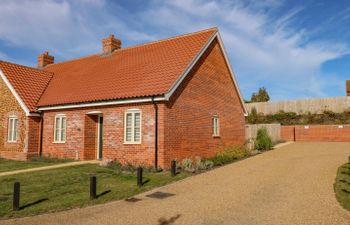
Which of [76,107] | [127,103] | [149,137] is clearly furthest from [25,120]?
[149,137]

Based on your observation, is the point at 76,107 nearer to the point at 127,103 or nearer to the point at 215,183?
the point at 127,103

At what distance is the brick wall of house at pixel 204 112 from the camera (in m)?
14.9

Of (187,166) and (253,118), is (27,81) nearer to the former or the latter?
(187,166)

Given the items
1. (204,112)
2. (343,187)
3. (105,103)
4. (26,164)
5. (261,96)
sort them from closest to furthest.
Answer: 1. (343,187)
2. (105,103)
3. (26,164)
4. (204,112)
5. (261,96)

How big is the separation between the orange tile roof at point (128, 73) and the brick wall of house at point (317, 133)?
64.8ft

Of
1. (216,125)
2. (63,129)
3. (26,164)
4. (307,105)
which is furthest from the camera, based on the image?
(307,105)

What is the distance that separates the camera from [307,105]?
37.8 m

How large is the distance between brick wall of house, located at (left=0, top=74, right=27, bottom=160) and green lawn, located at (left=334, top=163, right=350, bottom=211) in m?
17.3

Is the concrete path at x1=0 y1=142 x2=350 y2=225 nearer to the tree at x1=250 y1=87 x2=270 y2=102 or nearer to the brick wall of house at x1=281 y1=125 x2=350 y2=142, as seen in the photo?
the brick wall of house at x1=281 y1=125 x2=350 y2=142

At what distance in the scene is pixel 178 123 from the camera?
15.2 m

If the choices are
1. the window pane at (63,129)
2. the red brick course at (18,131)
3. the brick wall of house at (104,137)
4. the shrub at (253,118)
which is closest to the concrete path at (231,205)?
the brick wall of house at (104,137)

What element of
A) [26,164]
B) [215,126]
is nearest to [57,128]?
[26,164]

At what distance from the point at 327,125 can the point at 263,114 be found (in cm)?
989

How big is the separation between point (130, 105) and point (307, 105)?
29359 mm
